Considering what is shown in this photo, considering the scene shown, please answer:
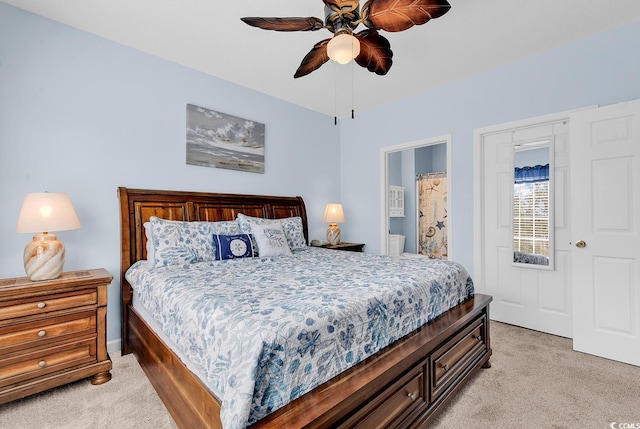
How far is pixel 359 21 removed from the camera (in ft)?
6.07

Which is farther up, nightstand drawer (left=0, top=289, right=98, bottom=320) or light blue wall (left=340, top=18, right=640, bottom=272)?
light blue wall (left=340, top=18, right=640, bottom=272)

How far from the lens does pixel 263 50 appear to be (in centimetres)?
284

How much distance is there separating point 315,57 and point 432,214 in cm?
559

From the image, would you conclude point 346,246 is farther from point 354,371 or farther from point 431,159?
point 431,159

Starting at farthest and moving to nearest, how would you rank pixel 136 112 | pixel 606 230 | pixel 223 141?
pixel 223 141 → pixel 136 112 → pixel 606 230

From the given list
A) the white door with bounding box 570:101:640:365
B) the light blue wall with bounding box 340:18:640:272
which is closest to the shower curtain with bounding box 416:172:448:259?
the light blue wall with bounding box 340:18:640:272

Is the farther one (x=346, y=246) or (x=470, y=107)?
(x=346, y=246)

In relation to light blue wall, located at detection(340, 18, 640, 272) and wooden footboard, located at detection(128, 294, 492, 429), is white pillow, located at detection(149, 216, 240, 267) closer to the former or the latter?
wooden footboard, located at detection(128, 294, 492, 429)

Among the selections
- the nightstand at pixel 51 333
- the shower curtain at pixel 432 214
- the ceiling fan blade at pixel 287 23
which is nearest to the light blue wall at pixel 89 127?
the nightstand at pixel 51 333

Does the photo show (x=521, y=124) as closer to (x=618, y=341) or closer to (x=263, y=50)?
(x=618, y=341)

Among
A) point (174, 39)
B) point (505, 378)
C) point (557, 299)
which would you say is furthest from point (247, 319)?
point (557, 299)

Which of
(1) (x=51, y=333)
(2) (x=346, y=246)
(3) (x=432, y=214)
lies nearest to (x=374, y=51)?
(2) (x=346, y=246)

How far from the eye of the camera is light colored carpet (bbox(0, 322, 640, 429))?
1.71m

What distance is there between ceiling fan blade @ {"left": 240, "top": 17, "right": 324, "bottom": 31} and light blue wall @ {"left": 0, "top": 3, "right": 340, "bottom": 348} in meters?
1.62
